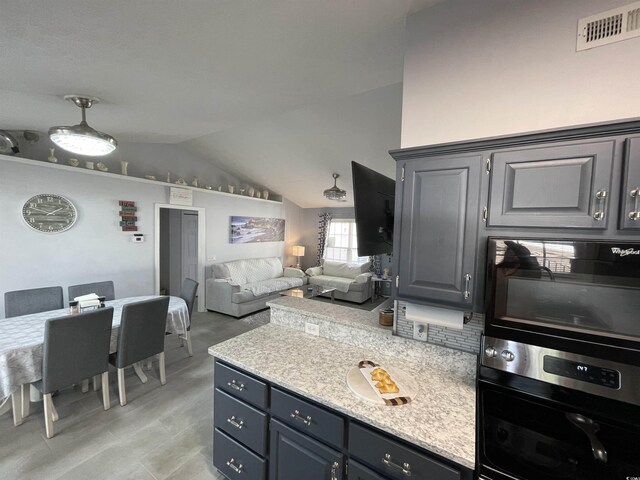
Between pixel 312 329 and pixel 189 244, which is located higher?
pixel 189 244

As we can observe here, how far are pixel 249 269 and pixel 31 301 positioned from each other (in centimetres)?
337

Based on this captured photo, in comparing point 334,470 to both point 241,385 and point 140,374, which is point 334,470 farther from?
point 140,374

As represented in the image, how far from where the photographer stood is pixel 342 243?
7371 millimetres

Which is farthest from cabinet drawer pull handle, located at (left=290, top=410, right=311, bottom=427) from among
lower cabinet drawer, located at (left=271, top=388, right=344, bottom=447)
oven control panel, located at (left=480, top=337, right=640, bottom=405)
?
oven control panel, located at (left=480, top=337, right=640, bottom=405)

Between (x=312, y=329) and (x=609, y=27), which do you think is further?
(x=312, y=329)

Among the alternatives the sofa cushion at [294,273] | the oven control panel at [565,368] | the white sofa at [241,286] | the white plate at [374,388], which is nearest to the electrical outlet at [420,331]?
the white plate at [374,388]

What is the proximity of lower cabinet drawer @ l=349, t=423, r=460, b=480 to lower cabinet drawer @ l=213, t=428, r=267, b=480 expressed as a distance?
2.05 ft

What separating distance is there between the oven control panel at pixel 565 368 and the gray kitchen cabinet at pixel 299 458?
788mm

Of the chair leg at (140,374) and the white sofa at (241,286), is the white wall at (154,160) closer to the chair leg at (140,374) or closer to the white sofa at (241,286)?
the white sofa at (241,286)

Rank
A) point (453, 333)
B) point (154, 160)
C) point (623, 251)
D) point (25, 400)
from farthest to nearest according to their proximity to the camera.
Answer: point (154, 160) < point (25, 400) < point (453, 333) < point (623, 251)

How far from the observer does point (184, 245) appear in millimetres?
5777

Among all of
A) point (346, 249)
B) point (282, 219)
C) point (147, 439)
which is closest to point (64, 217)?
point (147, 439)

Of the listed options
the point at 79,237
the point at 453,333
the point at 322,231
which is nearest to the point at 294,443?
the point at 453,333

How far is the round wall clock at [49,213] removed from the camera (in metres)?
3.10
